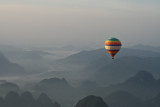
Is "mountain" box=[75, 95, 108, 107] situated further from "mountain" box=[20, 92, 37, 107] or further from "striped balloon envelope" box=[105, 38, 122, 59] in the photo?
"striped balloon envelope" box=[105, 38, 122, 59]

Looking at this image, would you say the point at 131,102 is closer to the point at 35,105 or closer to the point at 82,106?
the point at 82,106

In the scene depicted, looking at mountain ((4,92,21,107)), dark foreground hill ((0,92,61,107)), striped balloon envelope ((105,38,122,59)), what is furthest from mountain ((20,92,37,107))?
striped balloon envelope ((105,38,122,59))

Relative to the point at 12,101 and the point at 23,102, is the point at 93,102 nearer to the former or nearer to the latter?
the point at 23,102

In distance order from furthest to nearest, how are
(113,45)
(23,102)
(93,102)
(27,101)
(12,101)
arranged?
(23,102) → (27,101) → (12,101) → (93,102) → (113,45)

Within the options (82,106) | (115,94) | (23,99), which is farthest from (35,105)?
(115,94)

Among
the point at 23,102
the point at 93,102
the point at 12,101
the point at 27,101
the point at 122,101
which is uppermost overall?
the point at 93,102

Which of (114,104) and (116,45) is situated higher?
(116,45)

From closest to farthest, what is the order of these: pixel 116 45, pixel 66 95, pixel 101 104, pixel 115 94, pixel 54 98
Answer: pixel 116 45 → pixel 101 104 → pixel 115 94 → pixel 54 98 → pixel 66 95

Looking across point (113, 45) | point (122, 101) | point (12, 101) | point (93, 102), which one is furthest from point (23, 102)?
point (113, 45)
